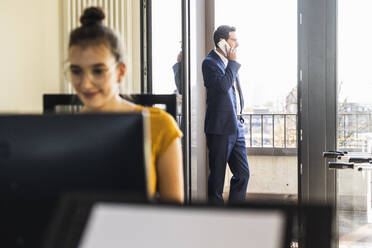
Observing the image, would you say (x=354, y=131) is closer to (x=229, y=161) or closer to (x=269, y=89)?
(x=269, y=89)

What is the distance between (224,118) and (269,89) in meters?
0.44

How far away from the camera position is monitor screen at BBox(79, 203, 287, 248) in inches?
17.0

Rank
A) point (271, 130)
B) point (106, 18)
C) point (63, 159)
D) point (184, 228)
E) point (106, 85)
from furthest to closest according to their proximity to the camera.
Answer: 1. point (271, 130)
2. point (106, 18)
3. point (106, 85)
4. point (63, 159)
5. point (184, 228)

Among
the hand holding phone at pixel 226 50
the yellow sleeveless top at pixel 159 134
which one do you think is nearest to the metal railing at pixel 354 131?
the hand holding phone at pixel 226 50

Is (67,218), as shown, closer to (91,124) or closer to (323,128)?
(91,124)

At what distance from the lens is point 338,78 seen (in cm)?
318

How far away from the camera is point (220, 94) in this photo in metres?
3.80

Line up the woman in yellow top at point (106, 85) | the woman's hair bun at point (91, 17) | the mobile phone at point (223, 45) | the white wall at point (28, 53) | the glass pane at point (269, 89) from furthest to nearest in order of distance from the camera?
the mobile phone at point (223, 45) < the glass pane at point (269, 89) < the white wall at point (28, 53) < the woman's hair bun at point (91, 17) < the woman in yellow top at point (106, 85)

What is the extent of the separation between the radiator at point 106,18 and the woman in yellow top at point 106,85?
1351 mm

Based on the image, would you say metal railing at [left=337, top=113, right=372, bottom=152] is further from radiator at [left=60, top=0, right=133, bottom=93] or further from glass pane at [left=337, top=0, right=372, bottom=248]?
radiator at [left=60, top=0, right=133, bottom=93]

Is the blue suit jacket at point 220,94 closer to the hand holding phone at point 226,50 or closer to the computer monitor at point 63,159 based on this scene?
the hand holding phone at point 226,50

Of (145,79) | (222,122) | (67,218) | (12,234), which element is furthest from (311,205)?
(222,122)

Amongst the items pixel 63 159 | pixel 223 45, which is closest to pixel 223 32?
pixel 223 45

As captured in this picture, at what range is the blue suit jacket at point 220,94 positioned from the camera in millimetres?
3752
